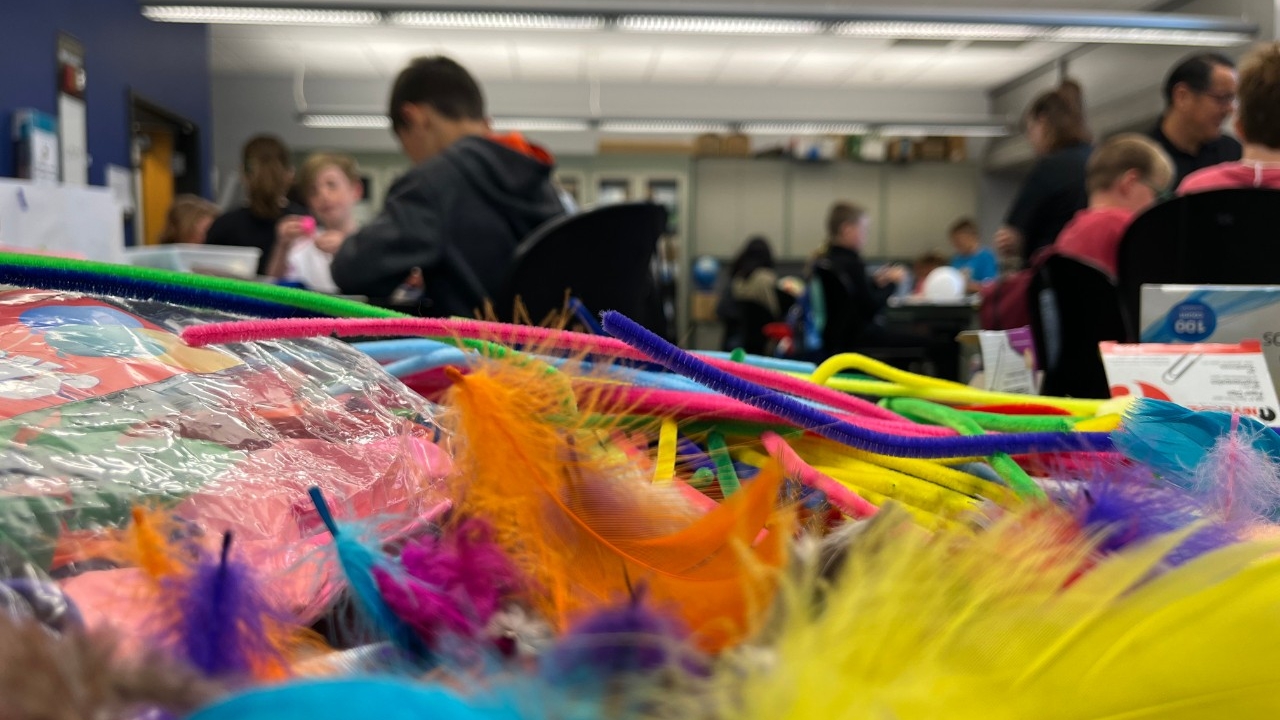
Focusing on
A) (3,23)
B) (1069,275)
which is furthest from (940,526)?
(3,23)

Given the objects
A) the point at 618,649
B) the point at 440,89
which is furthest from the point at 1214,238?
the point at 440,89

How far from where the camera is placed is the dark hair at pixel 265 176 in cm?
344

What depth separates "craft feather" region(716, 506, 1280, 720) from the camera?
0.17 metres

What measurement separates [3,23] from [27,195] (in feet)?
10.8

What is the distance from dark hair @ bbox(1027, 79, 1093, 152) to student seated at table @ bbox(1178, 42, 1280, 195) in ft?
5.02

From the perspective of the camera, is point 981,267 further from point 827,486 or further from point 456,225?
point 827,486

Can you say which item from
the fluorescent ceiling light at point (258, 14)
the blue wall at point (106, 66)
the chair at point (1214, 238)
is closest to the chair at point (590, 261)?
the chair at point (1214, 238)

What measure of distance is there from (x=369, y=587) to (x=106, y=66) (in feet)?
18.1

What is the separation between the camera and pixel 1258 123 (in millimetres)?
1607

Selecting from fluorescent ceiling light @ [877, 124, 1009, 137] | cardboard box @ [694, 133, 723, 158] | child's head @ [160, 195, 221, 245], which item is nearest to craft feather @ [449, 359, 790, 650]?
child's head @ [160, 195, 221, 245]

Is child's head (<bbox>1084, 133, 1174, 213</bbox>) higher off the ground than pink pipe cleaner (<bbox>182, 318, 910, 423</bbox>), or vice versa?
child's head (<bbox>1084, 133, 1174, 213</bbox>)

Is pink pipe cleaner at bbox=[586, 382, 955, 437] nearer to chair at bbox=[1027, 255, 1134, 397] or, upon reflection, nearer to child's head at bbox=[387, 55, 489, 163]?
chair at bbox=[1027, 255, 1134, 397]

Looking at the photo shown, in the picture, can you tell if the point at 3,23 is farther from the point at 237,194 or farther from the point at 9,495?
the point at 9,495

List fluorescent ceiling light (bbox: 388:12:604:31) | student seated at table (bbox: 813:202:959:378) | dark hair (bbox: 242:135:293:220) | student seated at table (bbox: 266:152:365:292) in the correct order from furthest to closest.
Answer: fluorescent ceiling light (bbox: 388:12:604:31) → student seated at table (bbox: 813:202:959:378) → dark hair (bbox: 242:135:293:220) → student seated at table (bbox: 266:152:365:292)
